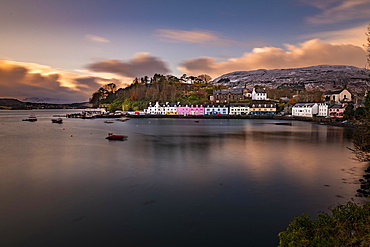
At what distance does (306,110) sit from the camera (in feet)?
268

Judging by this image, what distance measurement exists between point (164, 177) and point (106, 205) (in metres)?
5.43

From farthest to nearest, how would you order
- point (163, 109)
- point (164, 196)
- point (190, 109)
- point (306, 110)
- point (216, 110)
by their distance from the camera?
point (163, 109) → point (190, 109) → point (216, 110) → point (306, 110) → point (164, 196)

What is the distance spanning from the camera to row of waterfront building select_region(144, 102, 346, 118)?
7956 cm

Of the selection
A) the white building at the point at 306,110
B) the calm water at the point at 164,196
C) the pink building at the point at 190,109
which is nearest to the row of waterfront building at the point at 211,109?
the pink building at the point at 190,109

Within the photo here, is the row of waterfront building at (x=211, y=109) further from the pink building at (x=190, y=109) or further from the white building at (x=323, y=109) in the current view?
the white building at (x=323, y=109)

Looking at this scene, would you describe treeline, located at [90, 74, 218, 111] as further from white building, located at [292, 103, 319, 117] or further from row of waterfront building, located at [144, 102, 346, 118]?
white building, located at [292, 103, 319, 117]

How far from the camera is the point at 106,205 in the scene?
1184cm

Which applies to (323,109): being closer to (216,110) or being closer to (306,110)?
(306,110)

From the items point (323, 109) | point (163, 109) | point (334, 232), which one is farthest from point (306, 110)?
point (334, 232)

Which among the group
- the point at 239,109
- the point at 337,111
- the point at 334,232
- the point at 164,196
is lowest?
the point at 164,196

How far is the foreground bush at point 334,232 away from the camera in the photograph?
5.69m

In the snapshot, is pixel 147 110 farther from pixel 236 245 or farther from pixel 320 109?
pixel 236 245

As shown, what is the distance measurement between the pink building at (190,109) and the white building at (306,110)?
119 feet

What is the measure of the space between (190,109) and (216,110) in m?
11.1
